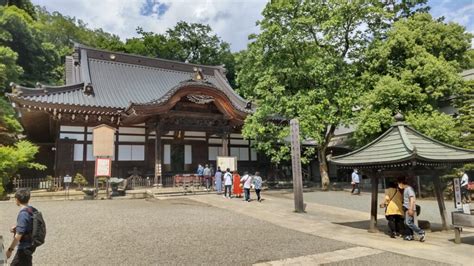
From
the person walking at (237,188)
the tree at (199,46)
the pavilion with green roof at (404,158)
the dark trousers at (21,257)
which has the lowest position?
the dark trousers at (21,257)

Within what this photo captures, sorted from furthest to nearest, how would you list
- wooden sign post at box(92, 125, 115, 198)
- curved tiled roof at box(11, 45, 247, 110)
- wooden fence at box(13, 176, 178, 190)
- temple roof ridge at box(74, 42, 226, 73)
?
temple roof ridge at box(74, 42, 226, 73), curved tiled roof at box(11, 45, 247, 110), wooden fence at box(13, 176, 178, 190), wooden sign post at box(92, 125, 115, 198)

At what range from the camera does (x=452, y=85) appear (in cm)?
1934

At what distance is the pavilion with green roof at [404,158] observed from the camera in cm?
905

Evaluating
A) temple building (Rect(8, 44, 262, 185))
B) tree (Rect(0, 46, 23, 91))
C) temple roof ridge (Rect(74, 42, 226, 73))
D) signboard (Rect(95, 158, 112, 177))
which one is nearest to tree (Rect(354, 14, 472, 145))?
temple building (Rect(8, 44, 262, 185))

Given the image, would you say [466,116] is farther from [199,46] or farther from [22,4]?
[22,4]

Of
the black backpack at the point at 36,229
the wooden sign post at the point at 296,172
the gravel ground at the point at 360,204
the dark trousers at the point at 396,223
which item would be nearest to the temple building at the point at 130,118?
the gravel ground at the point at 360,204

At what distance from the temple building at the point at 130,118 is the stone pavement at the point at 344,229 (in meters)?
6.31

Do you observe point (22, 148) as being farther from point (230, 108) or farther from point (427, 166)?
point (427, 166)

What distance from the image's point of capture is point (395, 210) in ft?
29.8

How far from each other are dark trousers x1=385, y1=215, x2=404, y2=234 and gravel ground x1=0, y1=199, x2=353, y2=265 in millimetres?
2029

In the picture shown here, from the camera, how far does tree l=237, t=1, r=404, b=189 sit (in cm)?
1966

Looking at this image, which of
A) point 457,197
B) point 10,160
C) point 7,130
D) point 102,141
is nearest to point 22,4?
point 7,130

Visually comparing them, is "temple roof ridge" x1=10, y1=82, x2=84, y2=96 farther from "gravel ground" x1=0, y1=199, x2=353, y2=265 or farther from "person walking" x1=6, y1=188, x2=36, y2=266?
"person walking" x1=6, y1=188, x2=36, y2=266

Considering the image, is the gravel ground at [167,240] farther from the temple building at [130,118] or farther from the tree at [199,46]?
the tree at [199,46]
